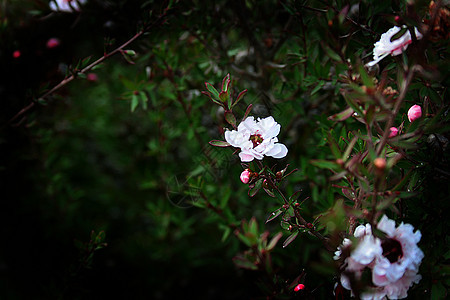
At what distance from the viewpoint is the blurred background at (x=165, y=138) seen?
1172mm

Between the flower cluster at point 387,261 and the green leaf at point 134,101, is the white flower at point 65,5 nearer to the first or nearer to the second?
the green leaf at point 134,101

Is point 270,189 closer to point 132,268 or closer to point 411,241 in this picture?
point 411,241

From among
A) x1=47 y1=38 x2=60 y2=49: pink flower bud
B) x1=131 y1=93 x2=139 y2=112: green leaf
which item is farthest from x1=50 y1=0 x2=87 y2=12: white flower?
x1=131 y1=93 x2=139 y2=112: green leaf

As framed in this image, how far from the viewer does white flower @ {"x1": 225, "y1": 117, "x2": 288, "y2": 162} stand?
0.79 metres

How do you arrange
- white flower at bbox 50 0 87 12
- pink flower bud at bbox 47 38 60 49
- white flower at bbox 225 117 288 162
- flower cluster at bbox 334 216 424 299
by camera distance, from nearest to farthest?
flower cluster at bbox 334 216 424 299 → white flower at bbox 225 117 288 162 → white flower at bbox 50 0 87 12 → pink flower bud at bbox 47 38 60 49

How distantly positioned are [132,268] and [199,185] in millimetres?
891

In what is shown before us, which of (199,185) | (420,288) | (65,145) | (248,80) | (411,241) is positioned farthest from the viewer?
(65,145)

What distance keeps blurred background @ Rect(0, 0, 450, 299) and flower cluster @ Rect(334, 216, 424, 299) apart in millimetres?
132

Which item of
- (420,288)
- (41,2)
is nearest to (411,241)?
(420,288)

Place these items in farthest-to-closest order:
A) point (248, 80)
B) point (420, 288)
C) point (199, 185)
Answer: point (248, 80)
point (199, 185)
point (420, 288)

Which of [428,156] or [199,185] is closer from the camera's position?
[428,156]

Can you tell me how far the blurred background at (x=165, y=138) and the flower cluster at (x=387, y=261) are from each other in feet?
0.43

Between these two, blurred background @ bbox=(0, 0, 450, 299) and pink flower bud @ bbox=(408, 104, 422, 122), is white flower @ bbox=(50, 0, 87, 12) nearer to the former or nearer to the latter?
blurred background @ bbox=(0, 0, 450, 299)

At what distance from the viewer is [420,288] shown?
2.73 ft
